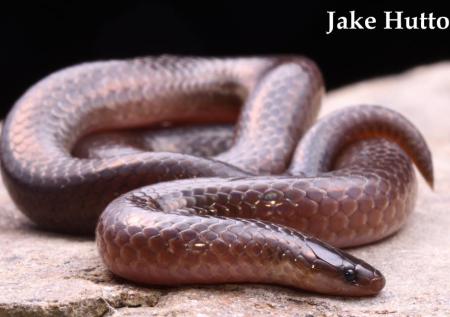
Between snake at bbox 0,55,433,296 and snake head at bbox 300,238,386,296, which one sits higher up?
snake at bbox 0,55,433,296

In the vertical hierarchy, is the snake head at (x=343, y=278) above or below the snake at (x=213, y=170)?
below

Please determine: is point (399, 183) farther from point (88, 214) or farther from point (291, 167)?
point (88, 214)

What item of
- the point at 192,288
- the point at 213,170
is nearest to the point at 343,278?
the point at 192,288

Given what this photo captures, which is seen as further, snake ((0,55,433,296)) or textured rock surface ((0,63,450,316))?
snake ((0,55,433,296))

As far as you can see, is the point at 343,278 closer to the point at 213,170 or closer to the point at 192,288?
the point at 192,288

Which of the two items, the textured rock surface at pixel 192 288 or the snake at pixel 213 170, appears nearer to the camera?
the textured rock surface at pixel 192 288
